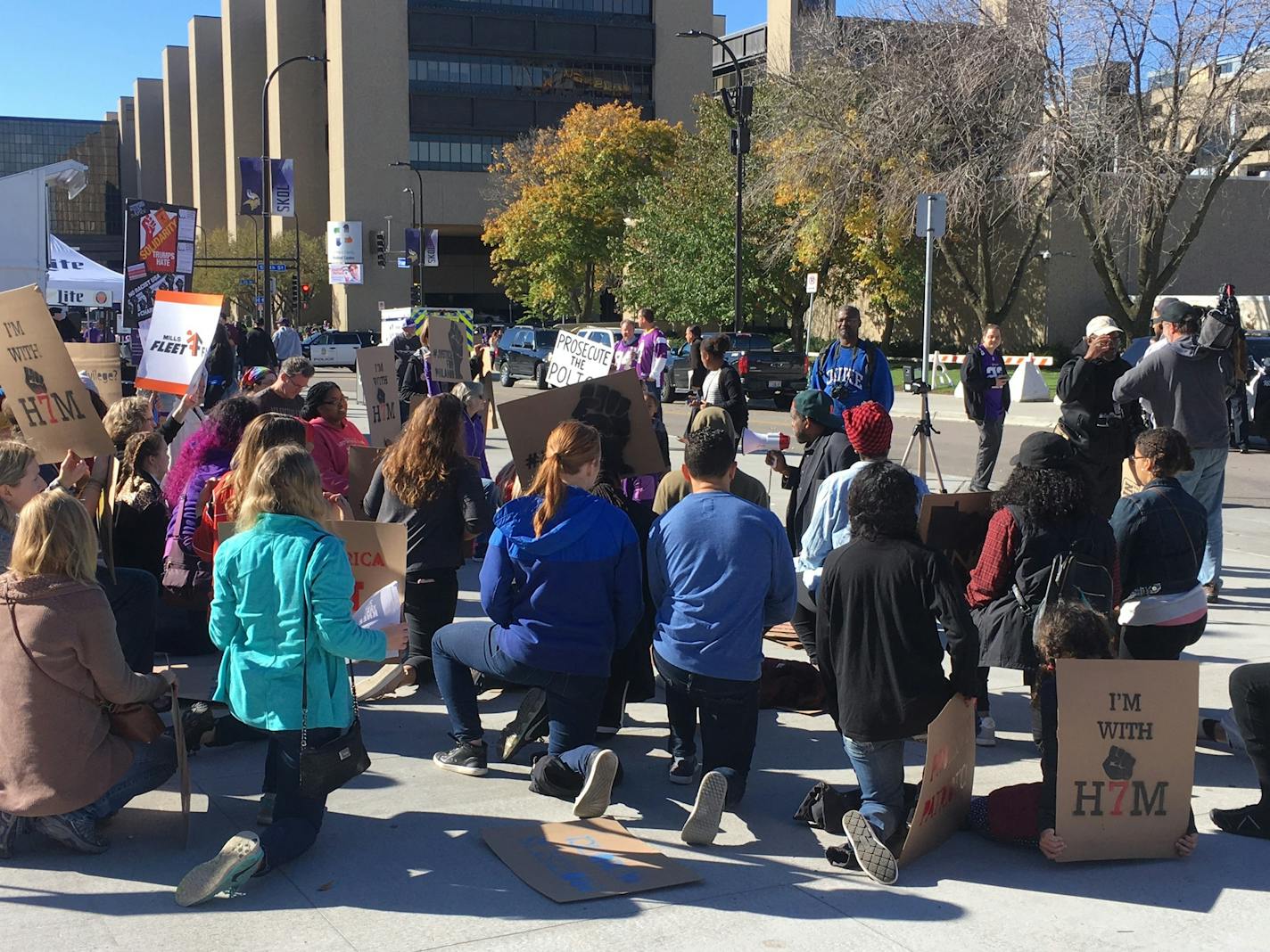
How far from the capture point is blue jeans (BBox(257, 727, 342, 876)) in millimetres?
4457

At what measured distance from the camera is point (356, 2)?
251 ft

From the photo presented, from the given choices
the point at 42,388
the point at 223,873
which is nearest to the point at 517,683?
the point at 223,873

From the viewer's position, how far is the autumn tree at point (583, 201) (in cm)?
5481

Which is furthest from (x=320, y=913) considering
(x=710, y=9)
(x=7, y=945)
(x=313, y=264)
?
(x=710, y=9)

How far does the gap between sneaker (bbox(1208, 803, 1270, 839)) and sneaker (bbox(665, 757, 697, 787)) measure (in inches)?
83.0

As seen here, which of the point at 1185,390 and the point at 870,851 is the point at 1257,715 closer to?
the point at 870,851

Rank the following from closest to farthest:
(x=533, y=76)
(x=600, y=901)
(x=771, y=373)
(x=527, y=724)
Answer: (x=600, y=901)
(x=527, y=724)
(x=771, y=373)
(x=533, y=76)

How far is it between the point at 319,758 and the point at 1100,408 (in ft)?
20.6

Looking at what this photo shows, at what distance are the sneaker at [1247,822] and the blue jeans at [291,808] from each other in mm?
3435

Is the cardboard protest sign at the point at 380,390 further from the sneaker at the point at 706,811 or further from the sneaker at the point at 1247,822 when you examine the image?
the sneaker at the point at 1247,822

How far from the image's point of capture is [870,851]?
453cm

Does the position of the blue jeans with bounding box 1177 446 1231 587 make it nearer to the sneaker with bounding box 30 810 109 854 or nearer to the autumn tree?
the sneaker with bounding box 30 810 109 854

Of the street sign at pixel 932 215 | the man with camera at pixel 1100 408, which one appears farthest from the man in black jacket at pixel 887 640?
the street sign at pixel 932 215

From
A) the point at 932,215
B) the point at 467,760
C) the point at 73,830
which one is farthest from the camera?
the point at 932,215
